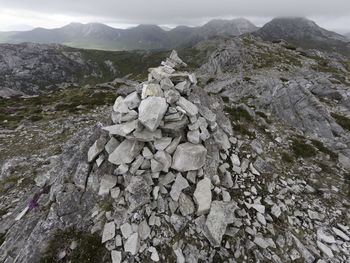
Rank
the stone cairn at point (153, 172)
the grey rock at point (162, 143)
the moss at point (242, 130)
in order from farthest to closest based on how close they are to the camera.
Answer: the moss at point (242, 130) → the grey rock at point (162, 143) → the stone cairn at point (153, 172)

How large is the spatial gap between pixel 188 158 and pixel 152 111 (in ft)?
8.93

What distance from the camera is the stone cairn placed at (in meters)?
6.13

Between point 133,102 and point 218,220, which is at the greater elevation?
point 133,102

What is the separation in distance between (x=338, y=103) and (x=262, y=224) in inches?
863

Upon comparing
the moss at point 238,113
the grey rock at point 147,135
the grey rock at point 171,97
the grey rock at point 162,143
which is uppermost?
the grey rock at point 171,97

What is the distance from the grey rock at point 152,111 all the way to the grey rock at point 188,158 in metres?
1.64

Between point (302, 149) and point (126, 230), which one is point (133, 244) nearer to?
point (126, 230)

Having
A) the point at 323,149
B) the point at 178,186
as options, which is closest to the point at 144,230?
the point at 178,186

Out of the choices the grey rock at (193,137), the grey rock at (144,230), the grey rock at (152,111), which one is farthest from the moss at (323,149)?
the grey rock at (144,230)

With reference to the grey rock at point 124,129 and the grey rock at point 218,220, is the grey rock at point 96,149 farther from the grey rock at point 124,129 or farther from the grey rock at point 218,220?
the grey rock at point 218,220

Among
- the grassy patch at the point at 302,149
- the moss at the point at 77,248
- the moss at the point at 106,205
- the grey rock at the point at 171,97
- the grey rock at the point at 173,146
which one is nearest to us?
the moss at the point at 77,248

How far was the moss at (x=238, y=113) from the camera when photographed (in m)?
13.5

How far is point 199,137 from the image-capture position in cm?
802

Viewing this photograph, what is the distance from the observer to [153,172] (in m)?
7.08
